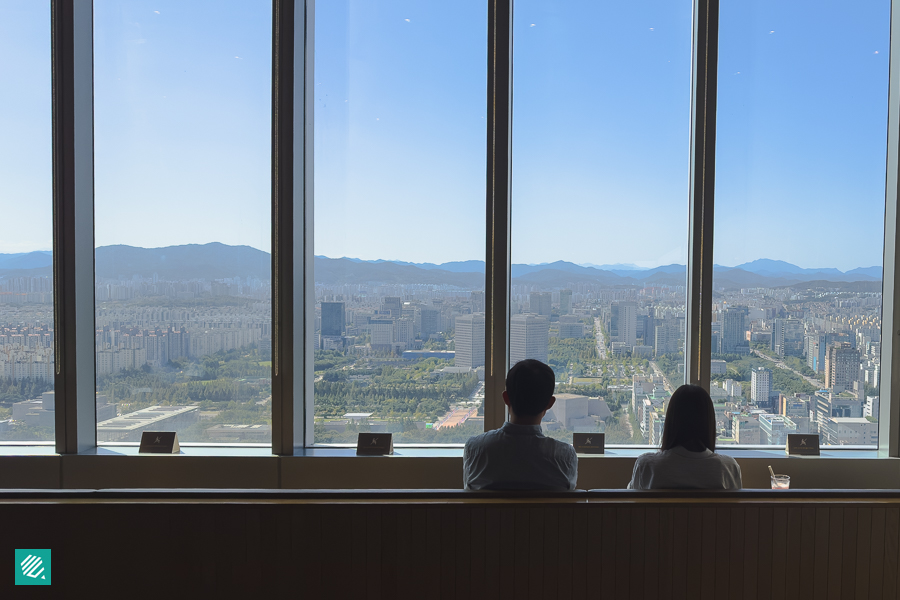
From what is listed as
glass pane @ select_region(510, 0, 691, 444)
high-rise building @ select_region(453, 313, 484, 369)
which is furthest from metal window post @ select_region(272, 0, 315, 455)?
glass pane @ select_region(510, 0, 691, 444)

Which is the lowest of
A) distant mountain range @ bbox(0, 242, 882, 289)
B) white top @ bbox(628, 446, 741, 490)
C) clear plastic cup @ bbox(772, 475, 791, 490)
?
clear plastic cup @ bbox(772, 475, 791, 490)

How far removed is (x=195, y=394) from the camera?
7.72ft

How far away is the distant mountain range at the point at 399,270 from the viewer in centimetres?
230

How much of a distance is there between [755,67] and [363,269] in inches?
84.0

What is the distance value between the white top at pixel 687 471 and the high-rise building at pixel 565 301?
0.96 m

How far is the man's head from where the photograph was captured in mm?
1416

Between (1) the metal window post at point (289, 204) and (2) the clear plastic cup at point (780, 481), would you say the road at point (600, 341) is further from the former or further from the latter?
(1) the metal window post at point (289, 204)

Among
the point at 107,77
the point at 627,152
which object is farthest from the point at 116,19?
the point at 627,152

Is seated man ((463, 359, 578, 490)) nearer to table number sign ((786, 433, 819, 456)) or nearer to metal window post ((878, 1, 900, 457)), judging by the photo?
table number sign ((786, 433, 819, 456))

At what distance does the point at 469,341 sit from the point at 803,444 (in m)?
1.67

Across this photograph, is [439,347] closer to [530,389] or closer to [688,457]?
[530,389]

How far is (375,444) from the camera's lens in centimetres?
229

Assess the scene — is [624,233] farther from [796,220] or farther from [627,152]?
[796,220]

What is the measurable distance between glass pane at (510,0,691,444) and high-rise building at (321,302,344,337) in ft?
2.80
